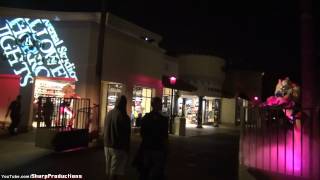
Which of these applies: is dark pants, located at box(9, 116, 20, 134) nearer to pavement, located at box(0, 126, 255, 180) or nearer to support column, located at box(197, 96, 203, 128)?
pavement, located at box(0, 126, 255, 180)

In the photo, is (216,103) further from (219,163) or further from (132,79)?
(219,163)

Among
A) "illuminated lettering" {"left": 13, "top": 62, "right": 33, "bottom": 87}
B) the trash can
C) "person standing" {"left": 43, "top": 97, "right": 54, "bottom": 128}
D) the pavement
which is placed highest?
"illuminated lettering" {"left": 13, "top": 62, "right": 33, "bottom": 87}

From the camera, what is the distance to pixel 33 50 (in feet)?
68.2

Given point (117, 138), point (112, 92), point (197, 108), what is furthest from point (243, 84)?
point (117, 138)

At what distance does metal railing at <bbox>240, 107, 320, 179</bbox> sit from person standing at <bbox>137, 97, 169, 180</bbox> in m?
1.95

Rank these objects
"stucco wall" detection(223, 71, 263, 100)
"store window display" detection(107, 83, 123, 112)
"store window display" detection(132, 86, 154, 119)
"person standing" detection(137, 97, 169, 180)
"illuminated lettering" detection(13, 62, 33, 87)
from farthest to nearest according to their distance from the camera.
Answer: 1. "stucco wall" detection(223, 71, 263, 100)
2. "store window display" detection(132, 86, 154, 119)
3. "store window display" detection(107, 83, 123, 112)
4. "illuminated lettering" detection(13, 62, 33, 87)
5. "person standing" detection(137, 97, 169, 180)

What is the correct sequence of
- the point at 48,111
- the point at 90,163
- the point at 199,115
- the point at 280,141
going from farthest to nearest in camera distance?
1. the point at 199,115
2. the point at 48,111
3. the point at 90,163
4. the point at 280,141

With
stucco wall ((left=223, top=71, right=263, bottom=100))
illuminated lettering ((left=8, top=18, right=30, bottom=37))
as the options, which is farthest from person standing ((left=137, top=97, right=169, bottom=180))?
stucco wall ((left=223, top=71, right=263, bottom=100))

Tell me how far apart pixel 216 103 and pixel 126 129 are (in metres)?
33.6

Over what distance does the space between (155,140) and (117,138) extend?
809mm

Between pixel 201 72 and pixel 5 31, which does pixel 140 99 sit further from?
pixel 201 72

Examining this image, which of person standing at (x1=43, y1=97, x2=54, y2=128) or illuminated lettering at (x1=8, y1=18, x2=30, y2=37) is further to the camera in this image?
illuminated lettering at (x1=8, y1=18, x2=30, y2=37)

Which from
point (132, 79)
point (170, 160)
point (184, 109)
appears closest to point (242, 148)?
point (170, 160)

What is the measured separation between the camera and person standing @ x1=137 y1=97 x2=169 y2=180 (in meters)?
7.91
